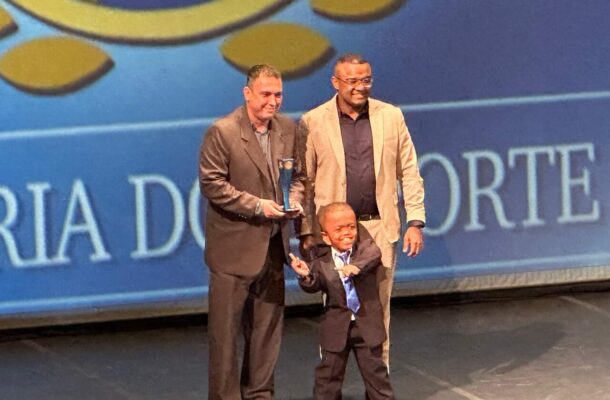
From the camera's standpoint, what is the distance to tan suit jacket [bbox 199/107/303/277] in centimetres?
583

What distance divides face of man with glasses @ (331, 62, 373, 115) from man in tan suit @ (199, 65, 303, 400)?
28 centimetres

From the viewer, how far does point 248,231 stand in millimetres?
5930

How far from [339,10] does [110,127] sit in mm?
1475

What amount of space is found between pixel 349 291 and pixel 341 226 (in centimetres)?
30

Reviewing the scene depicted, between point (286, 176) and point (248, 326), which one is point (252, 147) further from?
point (248, 326)

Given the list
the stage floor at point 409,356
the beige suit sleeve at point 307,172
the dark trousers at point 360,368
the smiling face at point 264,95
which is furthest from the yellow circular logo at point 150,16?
the dark trousers at point 360,368

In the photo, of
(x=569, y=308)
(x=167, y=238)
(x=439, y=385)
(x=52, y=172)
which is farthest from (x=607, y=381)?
(x=52, y=172)

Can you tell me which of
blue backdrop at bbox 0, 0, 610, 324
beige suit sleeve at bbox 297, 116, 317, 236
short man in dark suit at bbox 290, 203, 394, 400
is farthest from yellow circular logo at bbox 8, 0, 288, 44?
short man in dark suit at bbox 290, 203, 394, 400

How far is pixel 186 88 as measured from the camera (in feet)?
25.5

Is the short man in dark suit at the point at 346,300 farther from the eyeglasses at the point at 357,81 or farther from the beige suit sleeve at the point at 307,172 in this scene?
the eyeglasses at the point at 357,81

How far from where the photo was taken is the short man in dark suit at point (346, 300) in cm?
591

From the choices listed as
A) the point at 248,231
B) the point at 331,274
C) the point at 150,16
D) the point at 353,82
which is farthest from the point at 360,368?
the point at 150,16

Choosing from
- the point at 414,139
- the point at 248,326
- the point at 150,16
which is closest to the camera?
the point at 248,326

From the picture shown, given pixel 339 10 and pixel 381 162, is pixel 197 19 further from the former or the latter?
pixel 381 162
